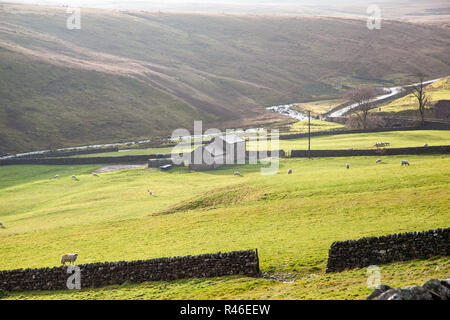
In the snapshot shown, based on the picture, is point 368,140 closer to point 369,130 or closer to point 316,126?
point 369,130

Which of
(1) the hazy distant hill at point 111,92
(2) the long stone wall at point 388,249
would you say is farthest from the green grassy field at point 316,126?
(2) the long stone wall at point 388,249

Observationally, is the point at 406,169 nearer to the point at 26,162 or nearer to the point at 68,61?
the point at 26,162

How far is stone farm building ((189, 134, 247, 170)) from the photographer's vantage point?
2928 inches

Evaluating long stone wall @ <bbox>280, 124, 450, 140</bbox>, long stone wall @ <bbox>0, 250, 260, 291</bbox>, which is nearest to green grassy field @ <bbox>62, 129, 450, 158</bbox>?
long stone wall @ <bbox>280, 124, 450, 140</bbox>

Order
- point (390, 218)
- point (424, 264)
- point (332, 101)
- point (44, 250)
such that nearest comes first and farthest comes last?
point (424, 264) < point (390, 218) < point (44, 250) < point (332, 101)

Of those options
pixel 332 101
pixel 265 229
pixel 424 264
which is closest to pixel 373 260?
pixel 424 264

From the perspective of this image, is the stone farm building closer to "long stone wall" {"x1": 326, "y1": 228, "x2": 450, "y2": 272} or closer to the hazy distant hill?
the hazy distant hill

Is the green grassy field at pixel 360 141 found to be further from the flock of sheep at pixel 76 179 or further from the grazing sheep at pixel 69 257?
the grazing sheep at pixel 69 257

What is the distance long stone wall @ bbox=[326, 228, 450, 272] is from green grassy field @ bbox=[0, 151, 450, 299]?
2.33 ft

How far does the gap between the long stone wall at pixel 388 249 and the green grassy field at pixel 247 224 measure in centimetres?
71

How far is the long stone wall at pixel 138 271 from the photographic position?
22.1 meters

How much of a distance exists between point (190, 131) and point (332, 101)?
5795cm
